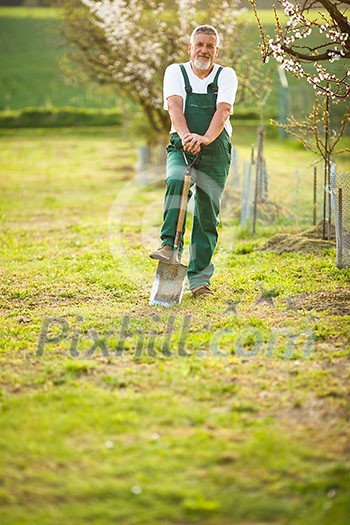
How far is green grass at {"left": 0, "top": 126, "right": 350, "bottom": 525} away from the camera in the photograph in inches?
138

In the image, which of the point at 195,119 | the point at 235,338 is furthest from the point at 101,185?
the point at 235,338

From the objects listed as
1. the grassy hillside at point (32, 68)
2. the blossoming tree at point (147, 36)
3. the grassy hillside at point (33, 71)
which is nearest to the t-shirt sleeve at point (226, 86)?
the blossoming tree at point (147, 36)

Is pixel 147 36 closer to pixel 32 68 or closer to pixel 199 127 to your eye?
pixel 199 127

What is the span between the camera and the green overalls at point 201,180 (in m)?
6.77

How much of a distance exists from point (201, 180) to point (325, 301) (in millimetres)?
1534

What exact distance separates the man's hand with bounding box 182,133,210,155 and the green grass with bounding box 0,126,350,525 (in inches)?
52.7

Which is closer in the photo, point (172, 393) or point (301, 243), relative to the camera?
point (172, 393)

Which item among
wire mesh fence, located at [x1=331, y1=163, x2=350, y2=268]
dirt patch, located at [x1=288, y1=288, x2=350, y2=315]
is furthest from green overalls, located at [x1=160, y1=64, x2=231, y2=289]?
wire mesh fence, located at [x1=331, y1=163, x2=350, y2=268]

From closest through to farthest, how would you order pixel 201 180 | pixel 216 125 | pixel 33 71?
1. pixel 216 125
2. pixel 201 180
3. pixel 33 71

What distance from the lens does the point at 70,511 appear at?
3395mm

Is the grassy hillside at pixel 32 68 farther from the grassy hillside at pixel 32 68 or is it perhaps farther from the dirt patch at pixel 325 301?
the dirt patch at pixel 325 301

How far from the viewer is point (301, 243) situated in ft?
29.6

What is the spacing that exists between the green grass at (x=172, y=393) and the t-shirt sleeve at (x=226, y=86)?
1.77m

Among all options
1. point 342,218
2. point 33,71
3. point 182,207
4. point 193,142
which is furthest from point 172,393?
point 33,71
